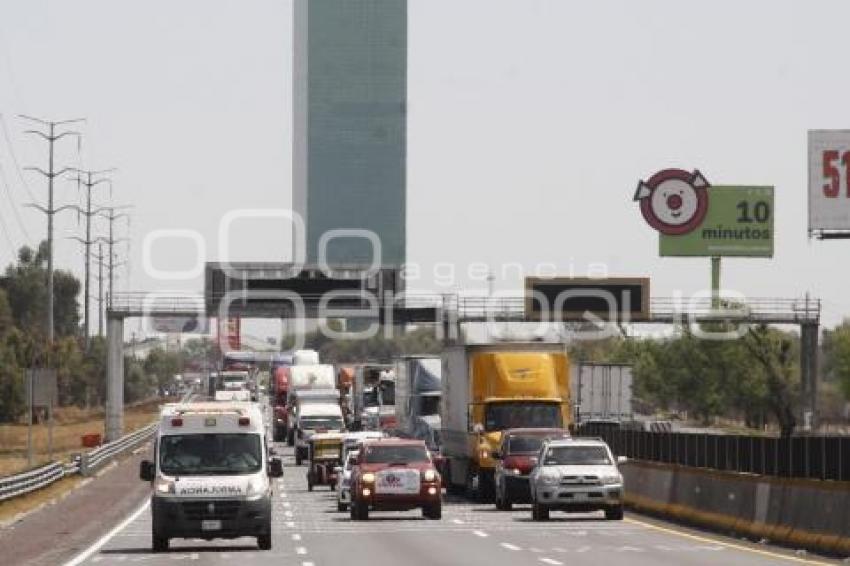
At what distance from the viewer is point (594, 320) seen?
106 meters

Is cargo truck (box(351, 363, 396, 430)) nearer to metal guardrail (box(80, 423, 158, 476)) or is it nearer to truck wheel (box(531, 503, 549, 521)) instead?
metal guardrail (box(80, 423, 158, 476))

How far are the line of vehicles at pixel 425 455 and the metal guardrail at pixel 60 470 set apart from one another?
633 cm

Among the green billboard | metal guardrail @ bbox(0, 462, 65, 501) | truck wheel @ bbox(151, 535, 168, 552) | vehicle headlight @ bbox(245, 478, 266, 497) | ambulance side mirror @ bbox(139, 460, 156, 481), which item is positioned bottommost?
metal guardrail @ bbox(0, 462, 65, 501)

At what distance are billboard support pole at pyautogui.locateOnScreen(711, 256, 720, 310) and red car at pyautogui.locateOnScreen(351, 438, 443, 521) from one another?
67376 millimetres

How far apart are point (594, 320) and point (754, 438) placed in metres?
63.6

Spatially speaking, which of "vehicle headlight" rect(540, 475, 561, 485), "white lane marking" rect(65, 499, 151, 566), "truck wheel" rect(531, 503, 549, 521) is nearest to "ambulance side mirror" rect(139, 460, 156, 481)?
"white lane marking" rect(65, 499, 151, 566)

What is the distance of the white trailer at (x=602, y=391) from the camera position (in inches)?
3216

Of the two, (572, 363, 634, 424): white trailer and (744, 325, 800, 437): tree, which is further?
(744, 325, 800, 437): tree

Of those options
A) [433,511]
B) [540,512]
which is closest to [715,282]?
[433,511]

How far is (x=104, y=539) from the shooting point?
4116 cm

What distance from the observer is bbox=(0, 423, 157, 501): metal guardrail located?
5844 cm

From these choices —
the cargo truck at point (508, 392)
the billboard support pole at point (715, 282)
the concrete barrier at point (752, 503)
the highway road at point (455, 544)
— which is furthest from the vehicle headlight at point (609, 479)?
the billboard support pole at point (715, 282)

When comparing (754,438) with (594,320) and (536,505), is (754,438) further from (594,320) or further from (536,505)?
(594,320)

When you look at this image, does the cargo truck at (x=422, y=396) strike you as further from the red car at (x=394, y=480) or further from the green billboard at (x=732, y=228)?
the green billboard at (x=732, y=228)
